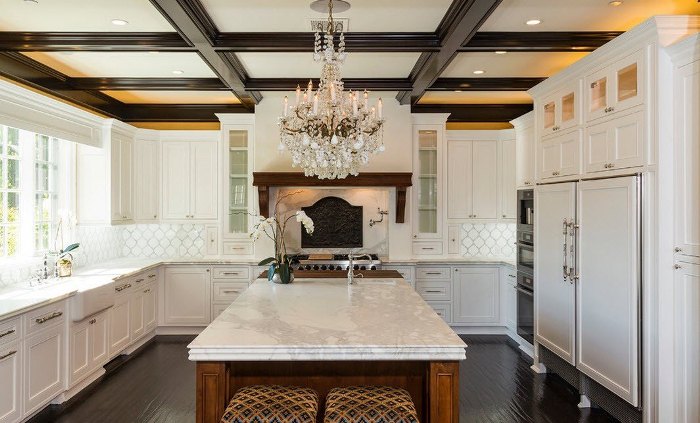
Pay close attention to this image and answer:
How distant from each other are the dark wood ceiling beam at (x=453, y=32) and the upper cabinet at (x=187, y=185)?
2.89 metres

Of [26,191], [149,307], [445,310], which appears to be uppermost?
[26,191]

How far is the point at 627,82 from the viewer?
3.32 m

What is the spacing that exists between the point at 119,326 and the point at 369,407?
3780 millimetres

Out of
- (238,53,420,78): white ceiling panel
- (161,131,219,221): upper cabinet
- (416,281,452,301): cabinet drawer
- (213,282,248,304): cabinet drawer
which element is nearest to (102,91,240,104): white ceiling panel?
(161,131,219,221): upper cabinet

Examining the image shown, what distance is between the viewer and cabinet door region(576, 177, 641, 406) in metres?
3.18

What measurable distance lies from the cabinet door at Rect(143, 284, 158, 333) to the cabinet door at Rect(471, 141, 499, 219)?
162 inches

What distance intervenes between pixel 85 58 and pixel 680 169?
188 inches

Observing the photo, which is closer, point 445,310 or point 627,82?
point 627,82

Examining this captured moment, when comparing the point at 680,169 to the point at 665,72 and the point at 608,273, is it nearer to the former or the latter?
the point at 665,72

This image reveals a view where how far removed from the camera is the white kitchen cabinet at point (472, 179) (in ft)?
21.0

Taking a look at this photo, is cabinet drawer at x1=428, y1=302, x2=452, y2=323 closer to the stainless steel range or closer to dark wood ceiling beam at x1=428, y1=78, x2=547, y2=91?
the stainless steel range

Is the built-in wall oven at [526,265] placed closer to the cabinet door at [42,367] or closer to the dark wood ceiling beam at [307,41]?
the dark wood ceiling beam at [307,41]

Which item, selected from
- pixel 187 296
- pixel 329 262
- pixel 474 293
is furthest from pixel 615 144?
pixel 187 296

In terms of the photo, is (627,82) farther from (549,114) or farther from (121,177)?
(121,177)
